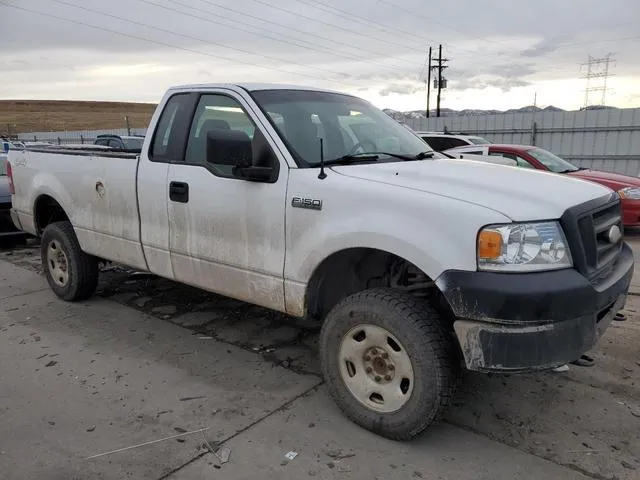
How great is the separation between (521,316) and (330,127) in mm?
1929

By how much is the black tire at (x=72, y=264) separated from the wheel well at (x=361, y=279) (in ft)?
9.27

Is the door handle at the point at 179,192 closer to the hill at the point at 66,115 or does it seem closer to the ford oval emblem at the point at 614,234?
the ford oval emblem at the point at 614,234

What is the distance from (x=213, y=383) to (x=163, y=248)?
1.15 m

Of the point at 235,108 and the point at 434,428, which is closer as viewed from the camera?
the point at 434,428

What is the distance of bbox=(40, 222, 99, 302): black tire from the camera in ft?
17.6

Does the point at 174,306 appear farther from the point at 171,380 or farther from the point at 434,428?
the point at 434,428

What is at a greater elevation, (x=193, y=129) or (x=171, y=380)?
(x=193, y=129)

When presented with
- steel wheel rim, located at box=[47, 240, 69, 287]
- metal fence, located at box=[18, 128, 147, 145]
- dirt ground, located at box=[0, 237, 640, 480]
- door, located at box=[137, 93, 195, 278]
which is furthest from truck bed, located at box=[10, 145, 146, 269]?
metal fence, located at box=[18, 128, 147, 145]

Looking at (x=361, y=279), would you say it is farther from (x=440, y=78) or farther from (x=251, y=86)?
(x=440, y=78)

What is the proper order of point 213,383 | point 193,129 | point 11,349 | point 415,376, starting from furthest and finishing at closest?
point 11,349
point 193,129
point 213,383
point 415,376

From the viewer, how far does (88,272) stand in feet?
17.8

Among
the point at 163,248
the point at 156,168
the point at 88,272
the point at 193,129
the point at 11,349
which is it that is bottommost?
the point at 11,349

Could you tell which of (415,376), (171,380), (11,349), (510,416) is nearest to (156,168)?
(171,380)

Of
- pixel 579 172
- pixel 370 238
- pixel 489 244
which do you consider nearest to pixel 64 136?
pixel 579 172
